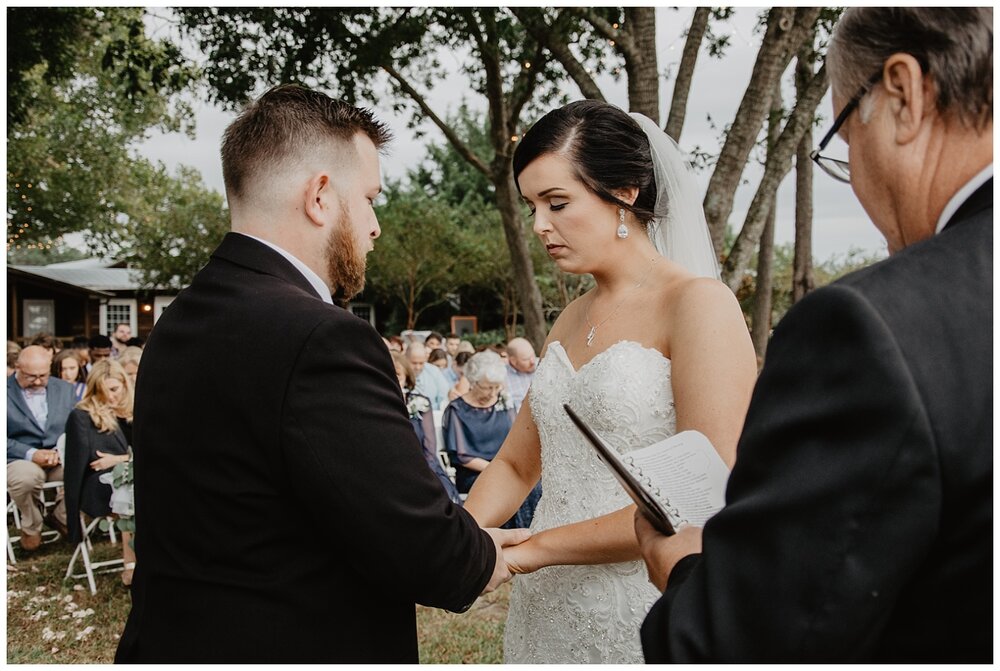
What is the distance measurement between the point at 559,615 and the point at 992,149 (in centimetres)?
209

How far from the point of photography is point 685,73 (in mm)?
7727

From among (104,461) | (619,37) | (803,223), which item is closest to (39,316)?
(104,461)

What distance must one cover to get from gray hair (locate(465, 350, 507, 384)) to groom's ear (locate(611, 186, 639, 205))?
4.86 m

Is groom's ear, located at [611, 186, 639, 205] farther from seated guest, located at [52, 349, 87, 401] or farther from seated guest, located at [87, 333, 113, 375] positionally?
seated guest, located at [87, 333, 113, 375]

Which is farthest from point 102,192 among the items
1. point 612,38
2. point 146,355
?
point 146,355

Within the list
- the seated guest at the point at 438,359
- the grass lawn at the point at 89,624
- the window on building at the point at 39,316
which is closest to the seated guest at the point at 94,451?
the grass lawn at the point at 89,624

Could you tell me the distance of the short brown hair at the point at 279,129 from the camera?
2156 millimetres

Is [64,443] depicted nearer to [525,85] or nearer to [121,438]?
[121,438]

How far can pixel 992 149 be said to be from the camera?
1.17 metres

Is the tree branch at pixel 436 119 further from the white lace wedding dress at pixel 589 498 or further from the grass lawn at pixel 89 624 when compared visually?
the white lace wedding dress at pixel 589 498

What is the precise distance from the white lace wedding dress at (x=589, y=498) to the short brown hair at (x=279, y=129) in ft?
3.85

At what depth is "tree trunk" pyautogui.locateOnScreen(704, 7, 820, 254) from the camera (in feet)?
21.6

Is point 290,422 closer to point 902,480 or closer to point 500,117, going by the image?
point 902,480

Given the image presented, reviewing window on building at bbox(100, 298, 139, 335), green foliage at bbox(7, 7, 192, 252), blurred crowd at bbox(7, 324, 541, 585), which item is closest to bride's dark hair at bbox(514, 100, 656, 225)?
blurred crowd at bbox(7, 324, 541, 585)
